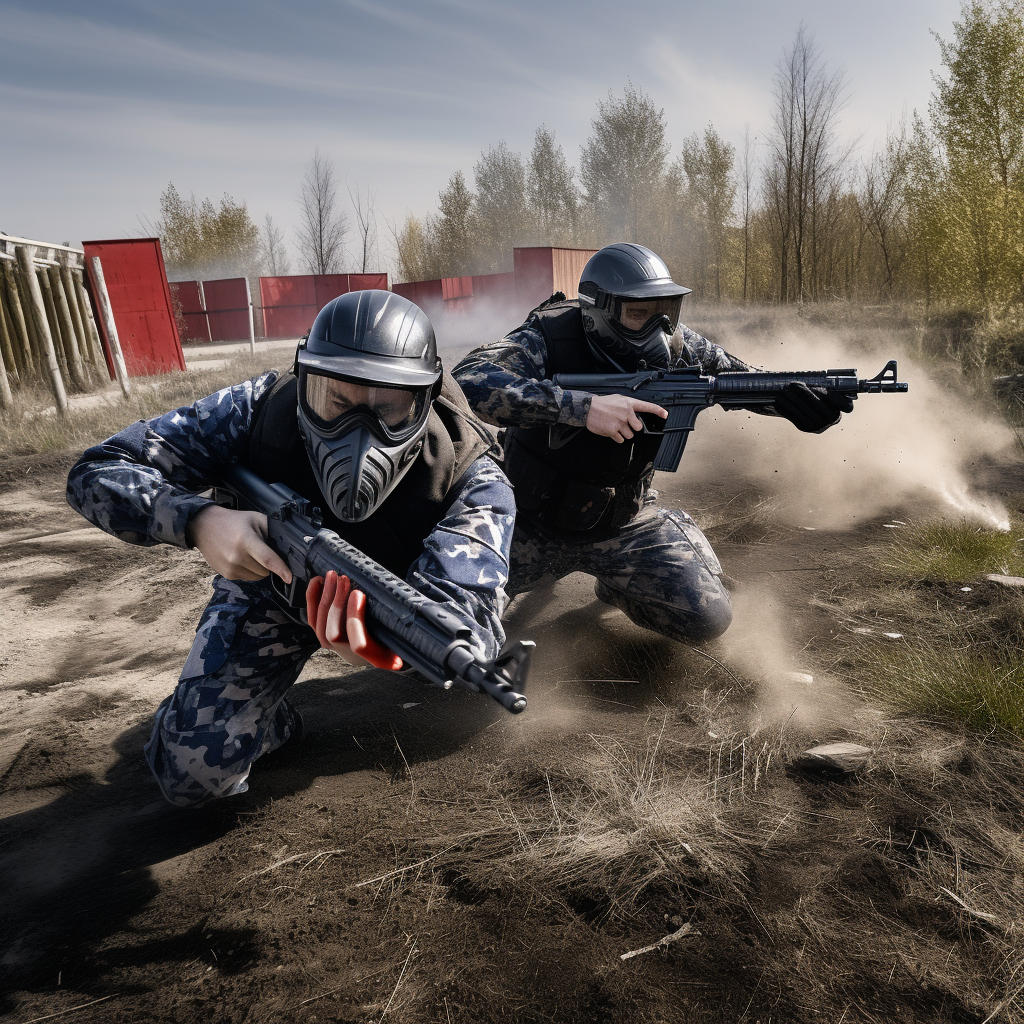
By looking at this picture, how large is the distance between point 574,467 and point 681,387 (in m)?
0.70

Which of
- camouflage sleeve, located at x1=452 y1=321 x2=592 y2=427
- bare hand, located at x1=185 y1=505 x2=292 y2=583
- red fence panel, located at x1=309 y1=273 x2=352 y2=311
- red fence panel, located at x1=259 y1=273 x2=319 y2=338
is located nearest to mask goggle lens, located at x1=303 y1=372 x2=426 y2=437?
bare hand, located at x1=185 y1=505 x2=292 y2=583

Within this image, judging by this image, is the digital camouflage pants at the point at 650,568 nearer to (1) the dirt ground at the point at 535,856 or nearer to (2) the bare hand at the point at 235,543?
(1) the dirt ground at the point at 535,856

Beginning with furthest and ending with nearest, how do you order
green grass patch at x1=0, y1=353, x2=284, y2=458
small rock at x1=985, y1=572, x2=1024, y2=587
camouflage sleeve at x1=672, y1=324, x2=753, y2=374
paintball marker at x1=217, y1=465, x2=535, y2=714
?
1. green grass patch at x1=0, y1=353, x2=284, y2=458
2. camouflage sleeve at x1=672, y1=324, x2=753, y2=374
3. small rock at x1=985, y1=572, x2=1024, y2=587
4. paintball marker at x1=217, y1=465, x2=535, y2=714

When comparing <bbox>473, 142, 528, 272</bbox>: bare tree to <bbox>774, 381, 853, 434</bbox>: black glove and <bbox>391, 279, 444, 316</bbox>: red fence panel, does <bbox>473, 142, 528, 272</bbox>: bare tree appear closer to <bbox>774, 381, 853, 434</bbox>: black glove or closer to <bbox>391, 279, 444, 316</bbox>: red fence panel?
<bbox>391, 279, 444, 316</bbox>: red fence panel

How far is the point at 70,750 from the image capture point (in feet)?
9.84

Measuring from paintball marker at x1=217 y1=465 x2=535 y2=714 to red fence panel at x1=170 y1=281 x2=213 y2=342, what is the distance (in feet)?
93.9

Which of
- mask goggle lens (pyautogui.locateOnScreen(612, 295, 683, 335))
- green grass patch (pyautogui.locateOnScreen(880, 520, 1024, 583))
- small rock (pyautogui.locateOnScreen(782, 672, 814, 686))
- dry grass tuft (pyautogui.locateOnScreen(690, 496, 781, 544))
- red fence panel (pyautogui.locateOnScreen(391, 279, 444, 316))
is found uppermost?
red fence panel (pyautogui.locateOnScreen(391, 279, 444, 316))

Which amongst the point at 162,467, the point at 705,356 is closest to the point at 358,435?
the point at 162,467

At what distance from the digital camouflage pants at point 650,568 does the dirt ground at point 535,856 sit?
228mm

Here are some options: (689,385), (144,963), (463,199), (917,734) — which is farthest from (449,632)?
(463,199)

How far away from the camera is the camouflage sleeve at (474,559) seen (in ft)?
7.70

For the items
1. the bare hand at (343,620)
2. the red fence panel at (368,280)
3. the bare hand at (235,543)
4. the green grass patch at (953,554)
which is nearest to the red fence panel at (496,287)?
the red fence panel at (368,280)

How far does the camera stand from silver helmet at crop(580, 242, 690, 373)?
3.85 meters

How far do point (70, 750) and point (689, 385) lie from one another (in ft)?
10.6
